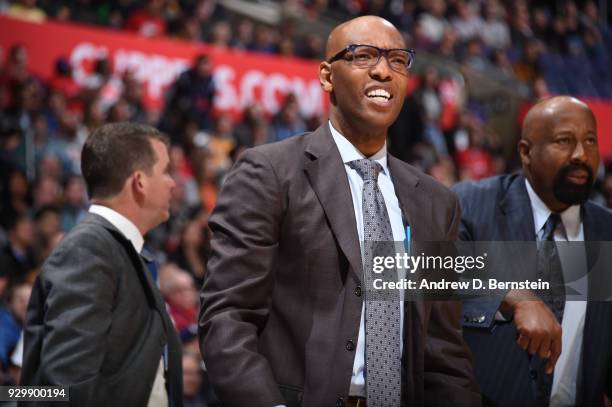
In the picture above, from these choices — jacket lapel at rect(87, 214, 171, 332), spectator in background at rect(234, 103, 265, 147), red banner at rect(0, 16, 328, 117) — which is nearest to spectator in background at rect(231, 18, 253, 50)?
red banner at rect(0, 16, 328, 117)

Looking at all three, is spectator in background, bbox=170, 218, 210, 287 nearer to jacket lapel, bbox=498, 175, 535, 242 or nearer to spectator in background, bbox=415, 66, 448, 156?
jacket lapel, bbox=498, 175, 535, 242

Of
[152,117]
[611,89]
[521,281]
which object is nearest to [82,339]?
[521,281]

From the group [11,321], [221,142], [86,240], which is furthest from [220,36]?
[86,240]

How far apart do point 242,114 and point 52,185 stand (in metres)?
2.72

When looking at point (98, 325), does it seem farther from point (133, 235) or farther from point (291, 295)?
point (291, 295)

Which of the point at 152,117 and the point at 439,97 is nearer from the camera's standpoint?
the point at 152,117

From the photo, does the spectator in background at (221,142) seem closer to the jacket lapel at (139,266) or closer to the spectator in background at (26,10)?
the spectator in background at (26,10)

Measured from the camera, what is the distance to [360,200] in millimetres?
2072

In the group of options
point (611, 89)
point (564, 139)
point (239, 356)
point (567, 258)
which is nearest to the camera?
point (239, 356)

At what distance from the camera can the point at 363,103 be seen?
2092mm

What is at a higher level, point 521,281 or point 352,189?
point 352,189

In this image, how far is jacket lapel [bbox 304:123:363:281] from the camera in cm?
196

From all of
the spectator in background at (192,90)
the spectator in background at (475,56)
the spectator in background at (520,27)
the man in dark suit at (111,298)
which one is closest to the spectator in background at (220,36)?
the spectator in background at (192,90)

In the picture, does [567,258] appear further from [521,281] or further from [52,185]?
[52,185]
